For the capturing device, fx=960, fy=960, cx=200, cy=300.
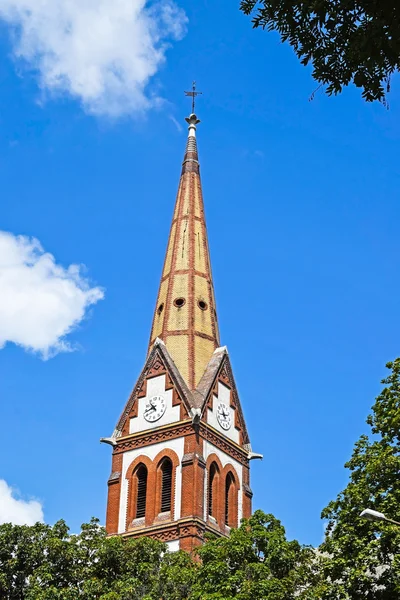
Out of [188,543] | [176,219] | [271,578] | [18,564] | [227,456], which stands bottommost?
[271,578]

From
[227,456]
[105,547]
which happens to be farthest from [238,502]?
[105,547]

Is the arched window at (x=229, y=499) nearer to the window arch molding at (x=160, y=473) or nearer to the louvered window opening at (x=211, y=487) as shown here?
the louvered window opening at (x=211, y=487)

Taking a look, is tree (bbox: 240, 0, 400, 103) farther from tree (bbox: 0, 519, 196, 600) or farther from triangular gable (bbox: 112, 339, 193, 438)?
triangular gable (bbox: 112, 339, 193, 438)

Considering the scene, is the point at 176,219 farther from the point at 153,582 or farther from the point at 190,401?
the point at 153,582

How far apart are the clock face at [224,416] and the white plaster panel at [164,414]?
2.52 m

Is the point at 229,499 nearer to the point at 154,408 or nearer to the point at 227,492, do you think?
the point at 227,492

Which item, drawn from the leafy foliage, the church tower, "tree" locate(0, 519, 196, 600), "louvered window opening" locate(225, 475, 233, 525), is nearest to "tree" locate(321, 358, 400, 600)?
the leafy foliage

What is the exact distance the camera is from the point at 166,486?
1799 inches

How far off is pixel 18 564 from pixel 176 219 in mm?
29928

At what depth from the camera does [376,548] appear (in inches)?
906

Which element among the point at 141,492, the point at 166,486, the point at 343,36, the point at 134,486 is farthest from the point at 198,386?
the point at 343,36

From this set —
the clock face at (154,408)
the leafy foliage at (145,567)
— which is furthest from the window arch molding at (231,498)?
the leafy foliage at (145,567)

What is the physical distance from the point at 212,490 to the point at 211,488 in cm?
11

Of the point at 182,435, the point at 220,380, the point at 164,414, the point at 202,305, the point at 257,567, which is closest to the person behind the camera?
the point at 257,567
